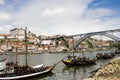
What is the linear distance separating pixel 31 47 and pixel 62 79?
11839 cm

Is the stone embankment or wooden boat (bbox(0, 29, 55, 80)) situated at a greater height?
the stone embankment

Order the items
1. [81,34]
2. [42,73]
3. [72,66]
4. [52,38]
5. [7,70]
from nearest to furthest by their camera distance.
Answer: [7,70] → [42,73] → [72,66] → [81,34] → [52,38]

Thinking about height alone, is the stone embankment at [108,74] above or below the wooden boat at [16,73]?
above

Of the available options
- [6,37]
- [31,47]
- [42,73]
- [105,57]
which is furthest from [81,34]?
[42,73]

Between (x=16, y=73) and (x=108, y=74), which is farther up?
(x=108, y=74)

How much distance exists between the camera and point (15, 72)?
3406 cm

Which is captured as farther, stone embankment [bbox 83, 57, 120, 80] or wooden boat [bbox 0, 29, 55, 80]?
wooden boat [bbox 0, 29, 55, 80]

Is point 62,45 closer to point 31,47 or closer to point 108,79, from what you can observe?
point 31,47

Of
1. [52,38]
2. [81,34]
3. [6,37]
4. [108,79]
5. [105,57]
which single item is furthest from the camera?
[52,38]

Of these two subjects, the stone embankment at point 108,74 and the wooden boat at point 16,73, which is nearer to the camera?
the stone embankment at point 108,74

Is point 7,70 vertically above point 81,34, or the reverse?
point 81,34

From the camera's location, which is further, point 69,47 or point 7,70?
point 69,47

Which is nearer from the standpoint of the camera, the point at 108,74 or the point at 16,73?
the point at 108,74

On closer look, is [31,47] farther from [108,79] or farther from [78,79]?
[108,79]
